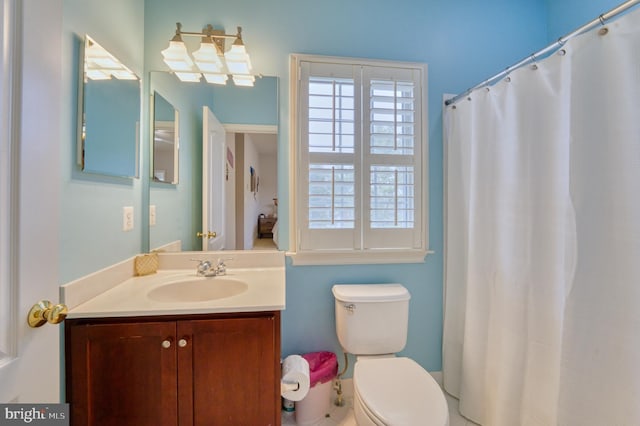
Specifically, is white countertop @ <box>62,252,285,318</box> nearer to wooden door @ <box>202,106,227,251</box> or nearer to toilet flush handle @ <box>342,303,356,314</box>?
wooden door @ <box>202,106,227,251</box>

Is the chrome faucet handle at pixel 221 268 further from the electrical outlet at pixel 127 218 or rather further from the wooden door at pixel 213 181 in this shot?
the electrical outlet at pixel 127 218

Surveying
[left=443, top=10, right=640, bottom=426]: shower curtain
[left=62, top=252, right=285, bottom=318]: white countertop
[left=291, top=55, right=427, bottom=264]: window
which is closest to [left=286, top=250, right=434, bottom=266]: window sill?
[left=291, top=55, right=427, bottom=264]: window

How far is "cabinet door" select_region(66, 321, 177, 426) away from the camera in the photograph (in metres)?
0.94

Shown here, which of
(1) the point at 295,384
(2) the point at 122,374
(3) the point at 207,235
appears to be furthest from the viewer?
(3) the point at 207,235

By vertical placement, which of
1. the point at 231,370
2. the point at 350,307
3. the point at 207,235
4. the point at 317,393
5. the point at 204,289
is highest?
the point at 207,235

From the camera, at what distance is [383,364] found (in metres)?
1.29

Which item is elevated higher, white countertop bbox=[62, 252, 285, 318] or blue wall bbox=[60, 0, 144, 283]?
blue wall bbox=[60, 0, 144, 283]

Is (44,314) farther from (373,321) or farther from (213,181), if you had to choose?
(373,321)

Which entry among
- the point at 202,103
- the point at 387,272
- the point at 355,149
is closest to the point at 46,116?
the point at 202,103

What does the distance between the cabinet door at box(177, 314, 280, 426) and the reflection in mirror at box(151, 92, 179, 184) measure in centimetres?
88

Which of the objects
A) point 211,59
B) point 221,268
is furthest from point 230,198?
point 211,59

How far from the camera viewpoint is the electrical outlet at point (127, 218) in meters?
1.28

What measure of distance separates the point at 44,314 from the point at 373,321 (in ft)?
4.16

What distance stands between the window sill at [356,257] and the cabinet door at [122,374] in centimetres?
75
